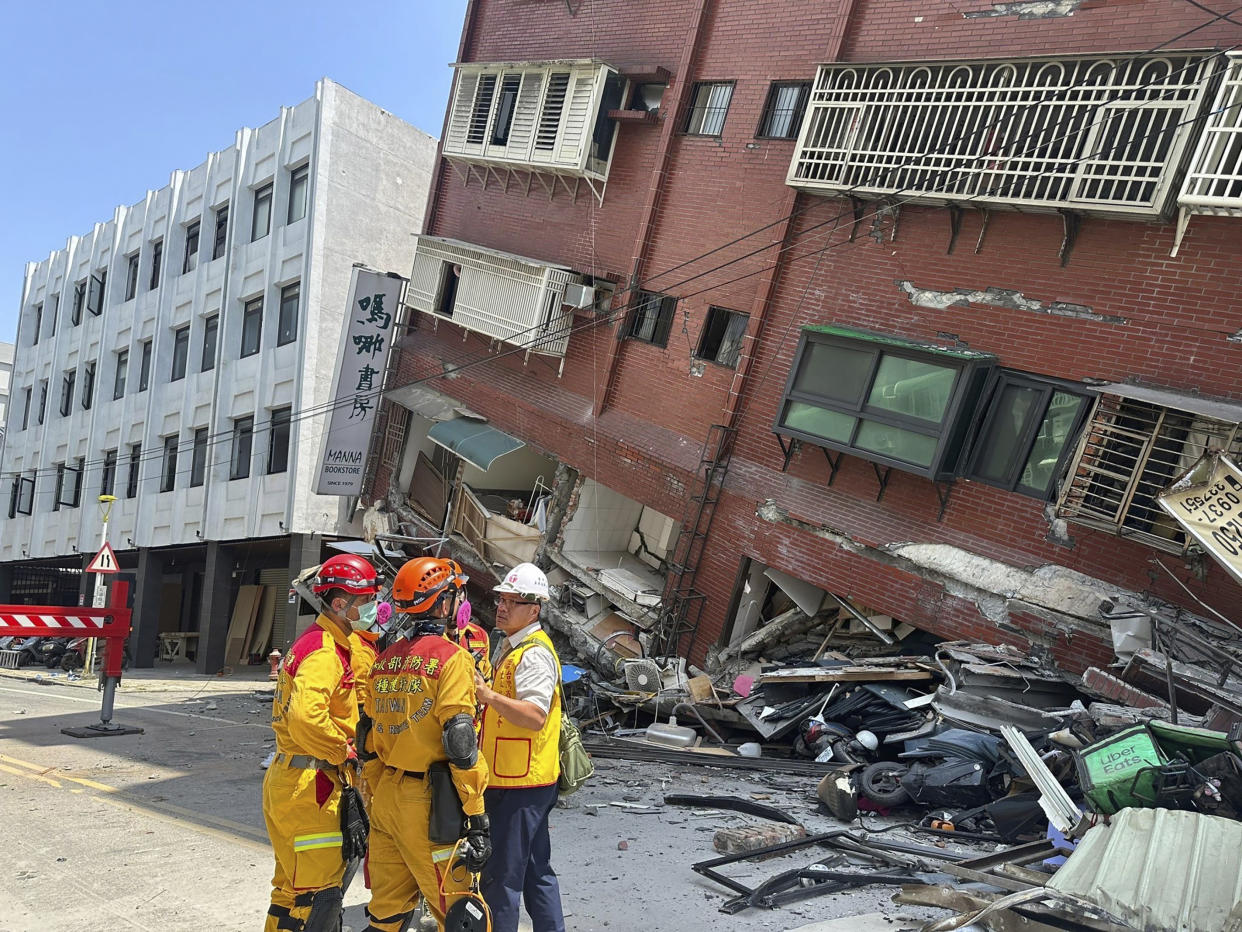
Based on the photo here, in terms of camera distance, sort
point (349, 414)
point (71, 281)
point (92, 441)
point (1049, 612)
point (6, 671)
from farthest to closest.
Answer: point (71, 281) < point (92, 441) < point (6, 671) < point (349, 414) < point (1049, 612)

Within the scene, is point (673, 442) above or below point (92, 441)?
above

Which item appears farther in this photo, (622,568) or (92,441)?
(92,441)

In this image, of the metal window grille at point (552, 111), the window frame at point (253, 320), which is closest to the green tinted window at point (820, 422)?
the metal window grille at point (552, 111)

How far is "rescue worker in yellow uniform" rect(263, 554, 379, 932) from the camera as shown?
4.74 meters

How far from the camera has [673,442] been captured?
1457cm

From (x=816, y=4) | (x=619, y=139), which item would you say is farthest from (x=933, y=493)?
(x=619, y=139)

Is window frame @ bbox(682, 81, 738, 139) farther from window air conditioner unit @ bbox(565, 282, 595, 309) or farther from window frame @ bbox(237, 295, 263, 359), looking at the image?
window frame @ bbox(237, 295, 263, 359)

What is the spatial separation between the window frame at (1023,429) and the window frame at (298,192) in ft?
55.7

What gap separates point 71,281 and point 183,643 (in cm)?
1445

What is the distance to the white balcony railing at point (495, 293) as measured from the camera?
52.4 feet

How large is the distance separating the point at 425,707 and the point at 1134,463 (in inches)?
317

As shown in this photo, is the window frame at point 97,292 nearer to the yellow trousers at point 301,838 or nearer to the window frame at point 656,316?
the window frame at point 656,316

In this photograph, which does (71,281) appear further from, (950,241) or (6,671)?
(950,241)

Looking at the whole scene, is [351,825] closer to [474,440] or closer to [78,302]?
[474,440]
